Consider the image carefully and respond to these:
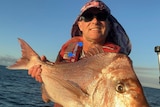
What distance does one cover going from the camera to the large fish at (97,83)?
14.4 feet

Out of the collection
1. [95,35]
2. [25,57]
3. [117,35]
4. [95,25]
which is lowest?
[25,57]

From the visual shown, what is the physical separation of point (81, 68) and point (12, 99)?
2565 cm

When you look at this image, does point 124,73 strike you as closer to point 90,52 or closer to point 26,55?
point 90,52

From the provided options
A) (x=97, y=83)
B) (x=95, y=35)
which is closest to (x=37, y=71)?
(x=95, y=35)

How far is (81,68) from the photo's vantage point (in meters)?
5.43

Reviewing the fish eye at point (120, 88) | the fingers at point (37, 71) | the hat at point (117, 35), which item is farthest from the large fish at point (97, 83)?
the hat at point (117, 35)

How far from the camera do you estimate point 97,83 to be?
4.78 meters

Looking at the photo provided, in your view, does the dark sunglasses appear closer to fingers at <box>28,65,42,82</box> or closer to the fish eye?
fingers at <box>28,65,42,82</box>

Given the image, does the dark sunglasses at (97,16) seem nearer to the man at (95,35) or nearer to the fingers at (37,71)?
the man at (95,35)

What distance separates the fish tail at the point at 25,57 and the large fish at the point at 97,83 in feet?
2.45

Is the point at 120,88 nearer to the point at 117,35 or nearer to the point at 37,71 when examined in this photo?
the point at 37,71

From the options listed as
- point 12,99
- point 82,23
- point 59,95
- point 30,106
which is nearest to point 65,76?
point 59,95

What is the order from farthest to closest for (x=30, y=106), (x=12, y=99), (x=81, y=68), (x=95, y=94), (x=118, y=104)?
(x=12, y=99), (x=30, y=106), (x=81, y=68), (x=95, y=94), (x=118, y=104)

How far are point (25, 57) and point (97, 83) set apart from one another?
245cm
